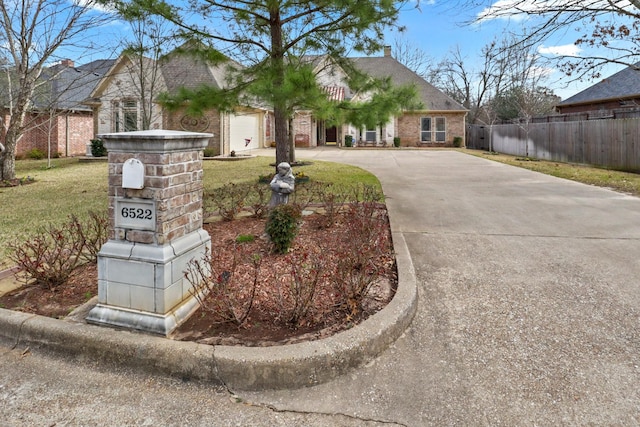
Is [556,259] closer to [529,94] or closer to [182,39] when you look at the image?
[182,39]

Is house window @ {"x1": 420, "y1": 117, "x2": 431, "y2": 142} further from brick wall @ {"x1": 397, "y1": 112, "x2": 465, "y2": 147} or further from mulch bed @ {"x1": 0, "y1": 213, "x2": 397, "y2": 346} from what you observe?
mulch bed @ {"x1": 0, "y1": 213, "x2": 397, "y2": 346}

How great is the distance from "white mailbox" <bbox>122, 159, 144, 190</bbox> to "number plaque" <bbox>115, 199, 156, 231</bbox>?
115 millimetres

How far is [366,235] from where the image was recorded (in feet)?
15.0

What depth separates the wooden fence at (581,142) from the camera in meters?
14.0

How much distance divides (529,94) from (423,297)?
90.2ft

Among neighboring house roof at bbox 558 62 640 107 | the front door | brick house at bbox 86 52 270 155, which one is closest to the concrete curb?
brick house at bbox 86 52 270 155

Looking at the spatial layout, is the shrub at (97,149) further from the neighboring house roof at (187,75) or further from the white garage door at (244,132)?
the white garage door at (244,132)

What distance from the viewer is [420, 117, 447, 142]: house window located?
28672 millimetres

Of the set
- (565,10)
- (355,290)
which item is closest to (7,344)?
(355,290)

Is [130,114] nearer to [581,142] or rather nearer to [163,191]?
[163,191]

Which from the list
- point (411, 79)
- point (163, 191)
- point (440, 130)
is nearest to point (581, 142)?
point (440, 130)

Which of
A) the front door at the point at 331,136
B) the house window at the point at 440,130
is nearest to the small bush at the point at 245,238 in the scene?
the house window at the point at 440,130

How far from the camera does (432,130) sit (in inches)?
1132

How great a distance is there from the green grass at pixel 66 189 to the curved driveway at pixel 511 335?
160 inches
